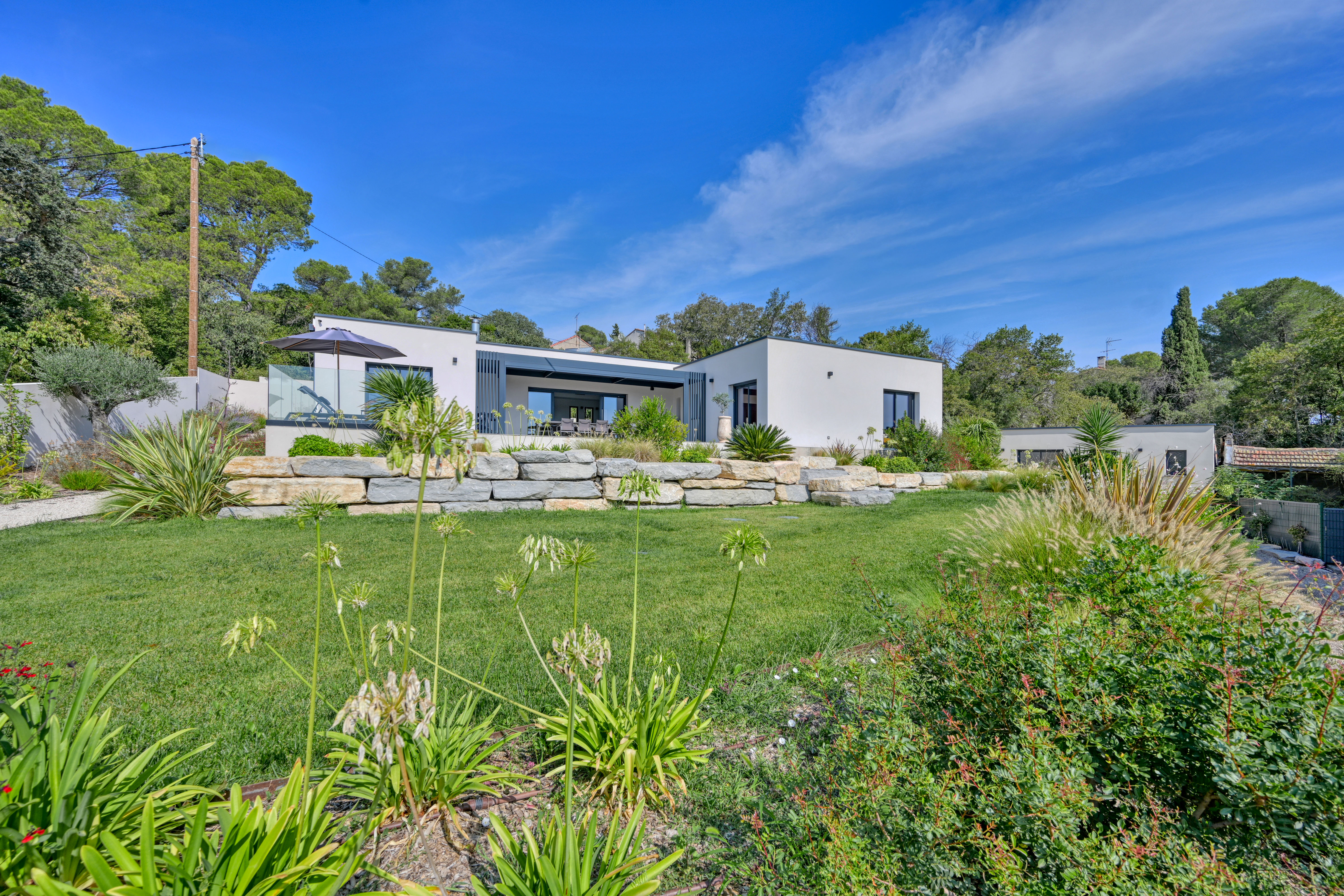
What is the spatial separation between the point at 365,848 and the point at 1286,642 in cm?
252

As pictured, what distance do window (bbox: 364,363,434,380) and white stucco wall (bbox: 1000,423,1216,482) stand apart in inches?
725

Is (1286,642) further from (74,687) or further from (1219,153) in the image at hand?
(1219,153)

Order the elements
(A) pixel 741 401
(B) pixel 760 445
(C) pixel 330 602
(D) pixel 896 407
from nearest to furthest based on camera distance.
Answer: (C) pixel 330 602 → (B) pixel 760 445 → (A) pixel 741 401 → (D) pixel 896 407

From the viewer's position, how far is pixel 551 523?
677cm

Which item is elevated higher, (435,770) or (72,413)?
(72,413)

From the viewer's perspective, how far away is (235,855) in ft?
3.03

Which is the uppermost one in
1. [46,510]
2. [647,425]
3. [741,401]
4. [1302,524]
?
[741,401]

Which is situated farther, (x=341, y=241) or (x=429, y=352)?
(x=341, y=241)

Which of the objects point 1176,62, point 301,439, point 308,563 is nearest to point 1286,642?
point 308,563

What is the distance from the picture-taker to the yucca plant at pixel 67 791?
3.10ft

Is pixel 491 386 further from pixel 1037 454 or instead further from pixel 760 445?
pixel 1037 454

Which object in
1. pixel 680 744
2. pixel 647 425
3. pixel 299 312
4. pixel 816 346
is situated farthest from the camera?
pixel 299 312

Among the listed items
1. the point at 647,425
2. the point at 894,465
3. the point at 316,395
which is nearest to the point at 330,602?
the point at 647,425

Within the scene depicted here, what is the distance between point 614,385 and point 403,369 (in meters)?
8.42
